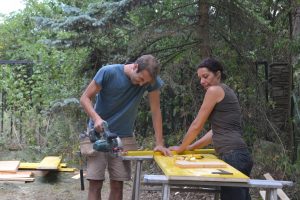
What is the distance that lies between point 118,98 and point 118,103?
0.17 ft

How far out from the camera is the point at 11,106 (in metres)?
9.05

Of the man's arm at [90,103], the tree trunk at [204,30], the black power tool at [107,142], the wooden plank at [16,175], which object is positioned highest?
the tree trunk at [204,30]

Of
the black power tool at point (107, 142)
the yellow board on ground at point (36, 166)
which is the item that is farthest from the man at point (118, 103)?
the yellow board on ground at point (36, 166)

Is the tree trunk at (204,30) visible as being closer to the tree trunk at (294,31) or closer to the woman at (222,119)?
the tree trunk at (294,31)

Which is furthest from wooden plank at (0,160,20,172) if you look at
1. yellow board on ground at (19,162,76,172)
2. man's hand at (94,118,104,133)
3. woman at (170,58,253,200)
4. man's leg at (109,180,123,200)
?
woman at (170,58,253,200)

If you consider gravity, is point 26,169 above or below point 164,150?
below

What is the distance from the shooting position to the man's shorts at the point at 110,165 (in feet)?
12.5

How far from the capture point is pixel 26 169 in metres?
6.99

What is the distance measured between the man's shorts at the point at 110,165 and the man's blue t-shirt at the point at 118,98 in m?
0.14

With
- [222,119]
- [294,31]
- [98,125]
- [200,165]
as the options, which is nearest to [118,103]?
[98,125]

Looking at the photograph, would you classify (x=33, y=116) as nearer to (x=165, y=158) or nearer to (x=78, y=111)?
(x=78, y=111)

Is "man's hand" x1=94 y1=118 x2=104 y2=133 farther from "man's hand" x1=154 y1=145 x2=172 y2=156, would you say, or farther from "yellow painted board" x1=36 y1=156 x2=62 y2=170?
"yellow painted board" x1=36 y1=156 x2=62 y2=170

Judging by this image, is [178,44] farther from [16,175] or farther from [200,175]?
[200,175]

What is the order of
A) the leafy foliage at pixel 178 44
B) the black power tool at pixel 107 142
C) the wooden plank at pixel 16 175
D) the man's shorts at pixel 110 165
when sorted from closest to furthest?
the black power tool at pixel 107 142
the man's shorts at pixel 110 165
the leafy foliage at pixel 178 44
the wooden plank at pixel 16 175
